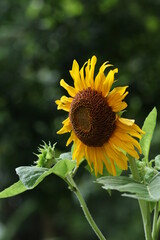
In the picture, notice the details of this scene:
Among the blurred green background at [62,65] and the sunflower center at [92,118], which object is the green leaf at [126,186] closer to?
the sunflower center at [92,118]

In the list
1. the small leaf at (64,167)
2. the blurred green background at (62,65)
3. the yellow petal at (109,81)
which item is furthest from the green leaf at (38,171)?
the blurred green background at (62,65)

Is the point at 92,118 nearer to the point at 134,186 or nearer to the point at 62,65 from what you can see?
the point at 134,186

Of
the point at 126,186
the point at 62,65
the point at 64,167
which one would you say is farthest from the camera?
the point at 62,65

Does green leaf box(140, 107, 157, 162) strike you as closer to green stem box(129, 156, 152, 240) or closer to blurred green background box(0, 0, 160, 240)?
green stem box(129, 156, 152, 240)

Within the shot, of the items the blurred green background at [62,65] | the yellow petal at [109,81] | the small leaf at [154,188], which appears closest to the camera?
the small leaf at [154,188]

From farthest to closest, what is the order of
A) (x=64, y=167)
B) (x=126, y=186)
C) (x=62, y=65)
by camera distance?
(x=62, y=65)
(x=64, y=167)
(x=126, y=186)

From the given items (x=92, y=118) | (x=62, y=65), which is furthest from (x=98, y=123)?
(x=62, y=65)

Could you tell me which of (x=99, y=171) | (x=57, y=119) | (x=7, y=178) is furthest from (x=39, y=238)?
(x=99, y=171)

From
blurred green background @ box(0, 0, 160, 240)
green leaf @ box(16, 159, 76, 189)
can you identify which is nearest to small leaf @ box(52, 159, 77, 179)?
green leaf @ box(16, 159, 76, 189)
